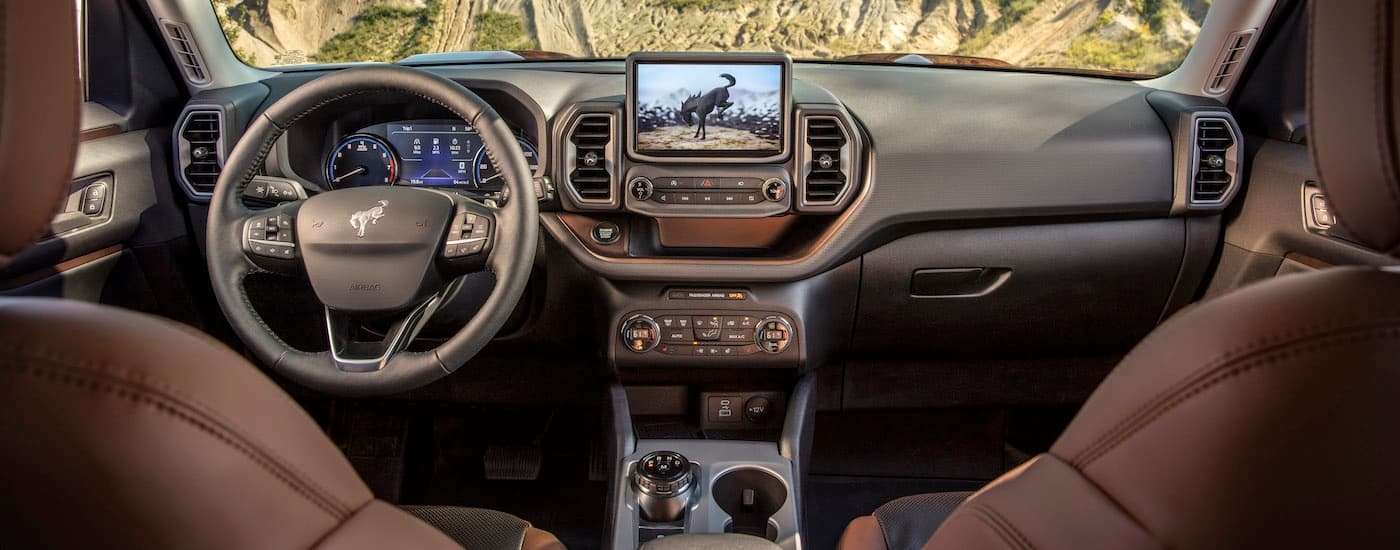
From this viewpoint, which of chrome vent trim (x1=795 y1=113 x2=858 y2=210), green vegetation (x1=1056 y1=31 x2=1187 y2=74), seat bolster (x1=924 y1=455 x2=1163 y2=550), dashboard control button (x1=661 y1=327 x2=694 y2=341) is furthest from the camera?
green vegetation (x1=1056 y1=31 x2=1187 y2=74)

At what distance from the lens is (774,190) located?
7.64ft

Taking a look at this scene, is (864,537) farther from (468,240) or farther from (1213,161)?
(1213,161)

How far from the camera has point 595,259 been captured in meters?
2.39

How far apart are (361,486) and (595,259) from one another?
1427 millimetres

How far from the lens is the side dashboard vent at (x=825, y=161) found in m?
2.31

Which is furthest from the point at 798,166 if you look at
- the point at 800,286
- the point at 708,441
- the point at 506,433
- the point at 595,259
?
the point at 506,433

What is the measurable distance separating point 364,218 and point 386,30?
165 inches

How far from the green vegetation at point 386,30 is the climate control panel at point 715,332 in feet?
9.59

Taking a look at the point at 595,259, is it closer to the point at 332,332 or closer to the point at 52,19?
the point at 332,332

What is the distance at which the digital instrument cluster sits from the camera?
2.36 m

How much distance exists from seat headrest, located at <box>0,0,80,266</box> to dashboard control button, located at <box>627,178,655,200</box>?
1611 millimetres

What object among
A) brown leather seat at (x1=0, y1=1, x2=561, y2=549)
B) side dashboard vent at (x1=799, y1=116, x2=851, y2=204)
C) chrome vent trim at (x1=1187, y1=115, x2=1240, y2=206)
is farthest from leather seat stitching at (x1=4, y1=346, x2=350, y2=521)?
chrome vent trim at (x1=1187, y1=115, x2=1240, y2=206)

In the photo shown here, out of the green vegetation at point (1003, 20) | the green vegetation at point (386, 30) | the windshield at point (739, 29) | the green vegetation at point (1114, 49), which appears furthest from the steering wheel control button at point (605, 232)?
the green vegetation at point (1003, 20)

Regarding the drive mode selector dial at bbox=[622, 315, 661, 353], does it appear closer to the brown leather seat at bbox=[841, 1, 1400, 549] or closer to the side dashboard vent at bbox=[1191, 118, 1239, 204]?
the side dashboard vent at bbox=[1191, 118, 1239, 204]
